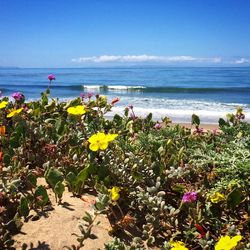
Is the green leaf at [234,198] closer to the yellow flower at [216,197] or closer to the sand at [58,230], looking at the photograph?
the yellow flower at [216,197]

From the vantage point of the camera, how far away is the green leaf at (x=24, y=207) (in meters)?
2.41

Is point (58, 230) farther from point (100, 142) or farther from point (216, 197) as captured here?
point (216, 197)

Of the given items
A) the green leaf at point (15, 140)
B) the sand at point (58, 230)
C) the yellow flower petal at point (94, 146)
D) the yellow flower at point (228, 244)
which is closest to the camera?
the yellow flower at point (228, 244)

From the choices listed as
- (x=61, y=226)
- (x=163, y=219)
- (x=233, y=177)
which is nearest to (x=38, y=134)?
(x=61, y=226)

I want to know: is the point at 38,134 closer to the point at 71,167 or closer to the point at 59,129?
the point at 59,129

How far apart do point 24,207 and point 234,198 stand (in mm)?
1350

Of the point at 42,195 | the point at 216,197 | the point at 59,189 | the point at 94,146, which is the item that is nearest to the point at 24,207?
the point at 42,195

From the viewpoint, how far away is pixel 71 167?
302cm

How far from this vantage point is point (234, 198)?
258 cm

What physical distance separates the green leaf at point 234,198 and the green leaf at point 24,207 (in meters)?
1.29

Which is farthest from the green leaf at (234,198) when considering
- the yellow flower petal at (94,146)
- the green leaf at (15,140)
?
the green leaf at (15,140)

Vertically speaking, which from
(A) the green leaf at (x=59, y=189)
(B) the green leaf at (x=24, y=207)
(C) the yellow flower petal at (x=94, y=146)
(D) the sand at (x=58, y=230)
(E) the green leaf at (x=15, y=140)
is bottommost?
(D) the sand at (x=58, y=230)

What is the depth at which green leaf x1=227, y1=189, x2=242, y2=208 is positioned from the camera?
255 centimetres

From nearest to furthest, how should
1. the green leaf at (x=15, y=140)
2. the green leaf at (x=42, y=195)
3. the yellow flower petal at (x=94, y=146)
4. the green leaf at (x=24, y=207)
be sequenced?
the green leaf at (x=24, y=207) → the green leaf at (x=42, y=195) → the yellow flower petal at (x=94, y=146) → the green leaf at (x=15, y=140)
